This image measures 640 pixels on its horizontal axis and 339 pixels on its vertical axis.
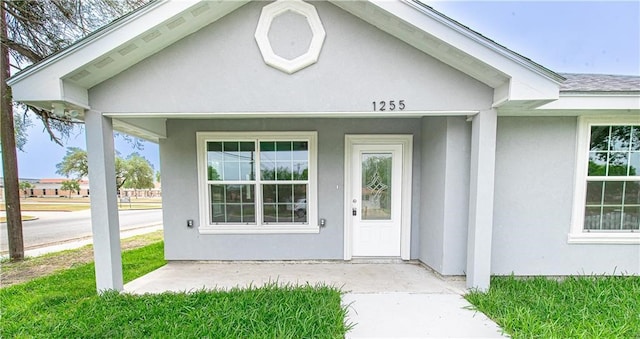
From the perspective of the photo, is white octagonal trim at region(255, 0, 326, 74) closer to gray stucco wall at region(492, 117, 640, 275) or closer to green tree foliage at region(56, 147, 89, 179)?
gray stucco wall at region(492, 117, 640, 275)

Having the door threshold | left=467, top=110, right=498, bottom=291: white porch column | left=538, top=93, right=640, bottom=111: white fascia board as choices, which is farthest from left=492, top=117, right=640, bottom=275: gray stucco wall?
the door threshold

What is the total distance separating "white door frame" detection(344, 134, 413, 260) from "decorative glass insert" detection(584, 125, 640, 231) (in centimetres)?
286

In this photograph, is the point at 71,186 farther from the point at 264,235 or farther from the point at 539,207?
the point at 539,207

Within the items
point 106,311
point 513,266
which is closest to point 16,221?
point 106,311

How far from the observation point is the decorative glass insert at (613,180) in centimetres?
413

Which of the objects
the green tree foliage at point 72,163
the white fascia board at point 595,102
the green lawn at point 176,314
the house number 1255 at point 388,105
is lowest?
the green lawn at point 176,314

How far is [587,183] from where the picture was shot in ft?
13.8

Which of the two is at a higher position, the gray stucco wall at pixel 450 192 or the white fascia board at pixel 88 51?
the white fascia board at pixel 88 51

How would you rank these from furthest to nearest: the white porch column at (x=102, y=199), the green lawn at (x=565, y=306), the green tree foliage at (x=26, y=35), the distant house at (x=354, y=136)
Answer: the green tree foliage at (x=26, y=35) → the white porch column at (x=102, y=199) → the distant house at (x=354, y=136) → the green lawn at (x=565, y=306)

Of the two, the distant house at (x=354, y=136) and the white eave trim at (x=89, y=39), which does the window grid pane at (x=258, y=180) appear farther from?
the white eave trim at (x=89, y=39)

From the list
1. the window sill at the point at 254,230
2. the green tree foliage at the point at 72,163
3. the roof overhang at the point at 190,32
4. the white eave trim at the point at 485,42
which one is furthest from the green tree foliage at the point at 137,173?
the white eave trim at the point at 485,42

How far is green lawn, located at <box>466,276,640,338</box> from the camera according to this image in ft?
9.14

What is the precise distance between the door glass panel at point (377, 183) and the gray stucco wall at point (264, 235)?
1.53ft

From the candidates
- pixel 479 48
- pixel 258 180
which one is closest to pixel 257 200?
pixel 258 180
